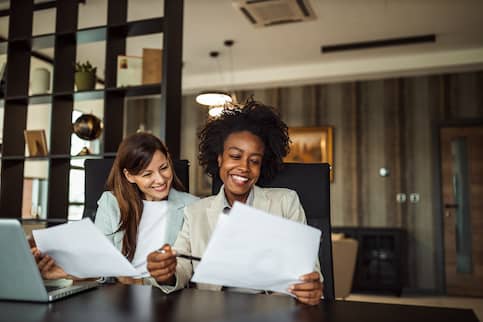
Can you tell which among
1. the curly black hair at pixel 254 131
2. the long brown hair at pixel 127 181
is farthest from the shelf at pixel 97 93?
the curly black hair at pixel 254 131

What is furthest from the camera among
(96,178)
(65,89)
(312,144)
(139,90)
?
(312,144)

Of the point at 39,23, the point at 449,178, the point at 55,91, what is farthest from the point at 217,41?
the point at 449,178

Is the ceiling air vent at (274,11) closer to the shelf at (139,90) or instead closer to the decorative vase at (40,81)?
the shelf at (139,90)

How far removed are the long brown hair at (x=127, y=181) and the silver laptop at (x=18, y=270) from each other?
1.98 ft

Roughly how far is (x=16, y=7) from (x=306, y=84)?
3508 mm

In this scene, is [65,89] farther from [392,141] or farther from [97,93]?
[392,141]

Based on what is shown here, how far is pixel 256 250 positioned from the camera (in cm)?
100

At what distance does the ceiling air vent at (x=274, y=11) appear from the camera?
3785 mm

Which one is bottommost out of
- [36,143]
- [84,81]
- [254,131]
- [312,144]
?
[254,131]

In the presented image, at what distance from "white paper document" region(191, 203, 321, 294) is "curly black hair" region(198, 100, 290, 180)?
570 mm

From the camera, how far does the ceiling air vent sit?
379 centimetres

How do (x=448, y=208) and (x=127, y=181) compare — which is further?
(x=448, y=208)

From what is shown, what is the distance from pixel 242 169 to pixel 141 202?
51 cm

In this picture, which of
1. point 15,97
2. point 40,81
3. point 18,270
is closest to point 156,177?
point 18,270
